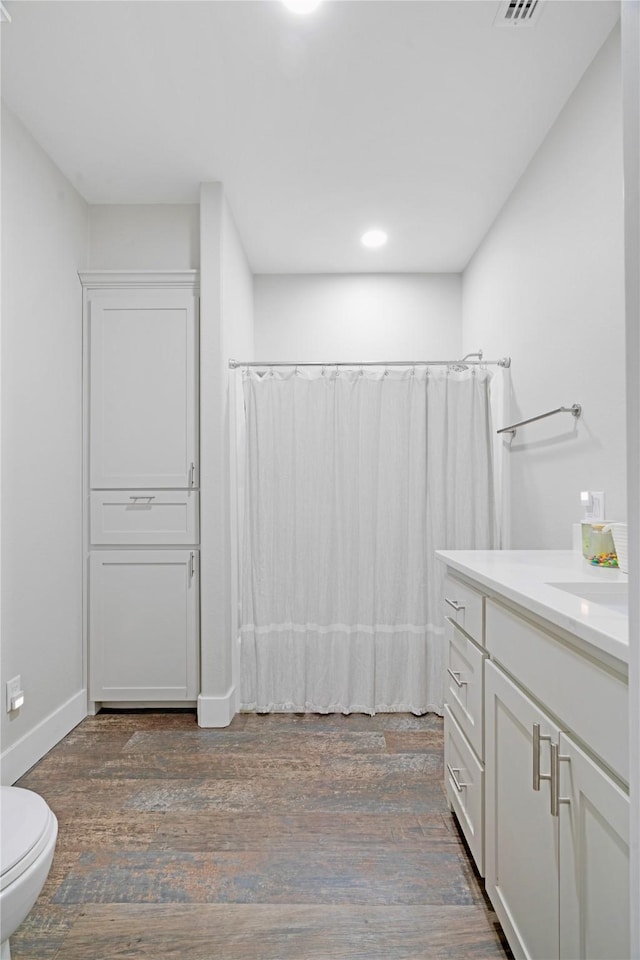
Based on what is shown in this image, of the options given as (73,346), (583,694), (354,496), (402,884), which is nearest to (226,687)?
(354,496)

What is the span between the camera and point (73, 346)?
2.83 metres

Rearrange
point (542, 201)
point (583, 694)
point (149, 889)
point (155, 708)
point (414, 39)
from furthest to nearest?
point (155, 708)
point (542, 201)
point (414, 39)
point (149, 889)
point (583, 694)

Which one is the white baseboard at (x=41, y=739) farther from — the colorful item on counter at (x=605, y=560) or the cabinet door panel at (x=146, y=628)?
the colorful item on counter at (x=605, y=560)

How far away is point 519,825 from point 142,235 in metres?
3.01

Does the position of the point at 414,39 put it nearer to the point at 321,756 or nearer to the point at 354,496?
the point at 354,496

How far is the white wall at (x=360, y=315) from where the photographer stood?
401 centimetres

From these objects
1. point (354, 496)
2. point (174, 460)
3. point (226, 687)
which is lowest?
point (226, 687)

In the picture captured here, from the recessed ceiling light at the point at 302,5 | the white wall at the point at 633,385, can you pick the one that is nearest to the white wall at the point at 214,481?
the recessed ceiling light at the point at 302,5

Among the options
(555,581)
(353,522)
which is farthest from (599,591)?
(353,522)

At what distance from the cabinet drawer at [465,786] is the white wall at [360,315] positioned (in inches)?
105

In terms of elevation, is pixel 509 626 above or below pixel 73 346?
below

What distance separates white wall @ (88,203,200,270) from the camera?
9.86ft

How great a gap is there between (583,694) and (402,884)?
1.07 m

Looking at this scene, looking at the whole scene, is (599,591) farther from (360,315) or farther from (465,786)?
(360,315)
